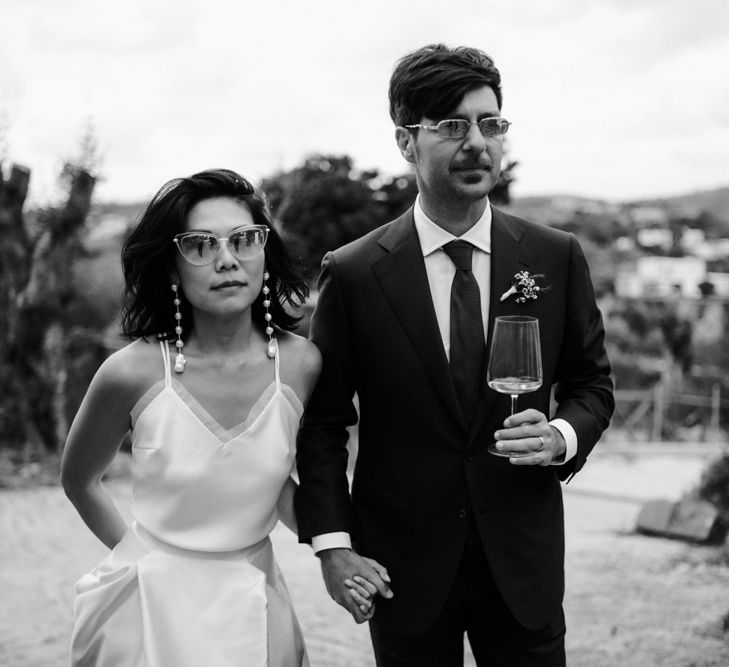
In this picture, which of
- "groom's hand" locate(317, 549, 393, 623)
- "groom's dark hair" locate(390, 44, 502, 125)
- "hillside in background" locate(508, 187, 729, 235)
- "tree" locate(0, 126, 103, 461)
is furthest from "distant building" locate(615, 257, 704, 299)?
"groom's hand" locate(317, 549, 393, 623)

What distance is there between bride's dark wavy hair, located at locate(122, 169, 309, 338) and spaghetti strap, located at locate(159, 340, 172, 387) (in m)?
0.05

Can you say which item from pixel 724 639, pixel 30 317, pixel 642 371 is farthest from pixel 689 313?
pixel 724 639

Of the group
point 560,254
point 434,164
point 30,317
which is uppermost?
point 434,164

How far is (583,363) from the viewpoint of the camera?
2861 millimetres

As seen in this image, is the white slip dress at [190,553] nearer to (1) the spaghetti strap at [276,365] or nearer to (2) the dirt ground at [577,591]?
(1) the spaghetti strap at [276,365]

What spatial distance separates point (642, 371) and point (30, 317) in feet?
81.1

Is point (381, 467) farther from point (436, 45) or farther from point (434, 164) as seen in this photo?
point (436, 45)

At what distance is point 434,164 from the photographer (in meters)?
2.70

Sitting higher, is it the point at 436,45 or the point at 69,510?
the point at 436,45

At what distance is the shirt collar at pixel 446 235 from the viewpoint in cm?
283

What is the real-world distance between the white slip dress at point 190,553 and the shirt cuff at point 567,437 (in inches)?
31.9

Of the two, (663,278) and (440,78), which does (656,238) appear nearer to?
(663,278)

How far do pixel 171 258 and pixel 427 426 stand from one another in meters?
0.93

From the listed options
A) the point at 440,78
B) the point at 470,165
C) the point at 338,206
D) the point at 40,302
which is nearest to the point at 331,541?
the point at 470,165
